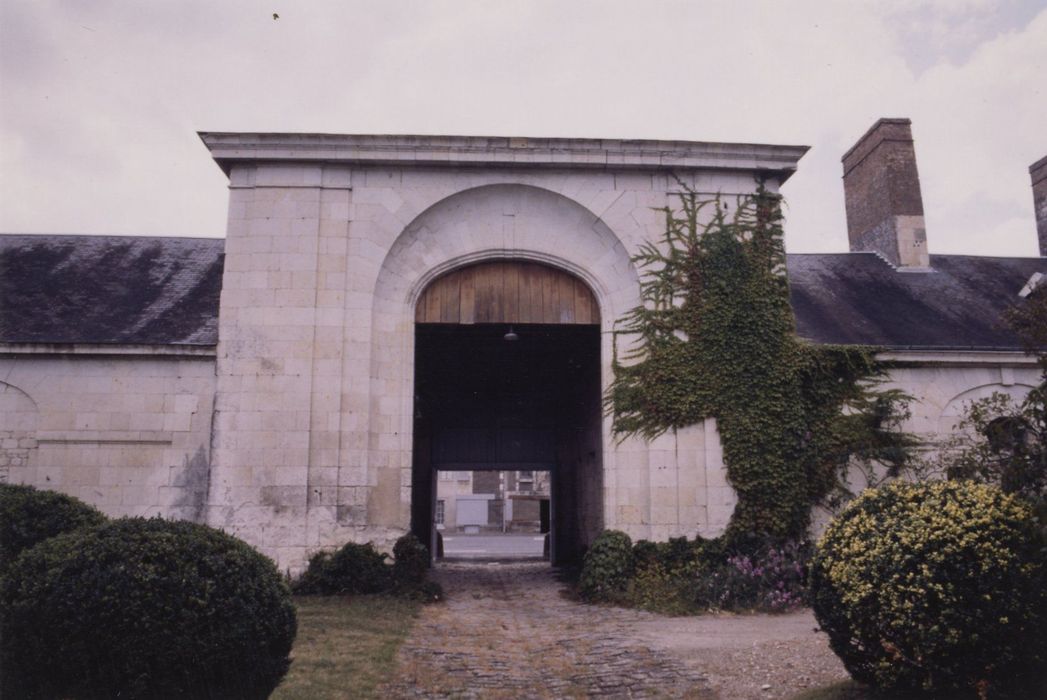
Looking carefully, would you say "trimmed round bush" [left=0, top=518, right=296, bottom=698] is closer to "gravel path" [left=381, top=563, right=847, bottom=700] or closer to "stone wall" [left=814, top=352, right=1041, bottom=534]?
"gravel path" [left=381, top=563, right=847, bottom=700]

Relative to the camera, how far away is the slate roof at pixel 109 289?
1425cm

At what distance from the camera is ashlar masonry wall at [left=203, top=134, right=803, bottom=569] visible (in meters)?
12.3

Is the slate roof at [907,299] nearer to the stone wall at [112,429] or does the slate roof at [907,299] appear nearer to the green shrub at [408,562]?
the green shrub at [408,562]

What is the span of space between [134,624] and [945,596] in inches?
203

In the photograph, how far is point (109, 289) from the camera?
15.7 m

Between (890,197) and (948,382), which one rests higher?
(890,197)

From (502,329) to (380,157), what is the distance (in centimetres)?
384

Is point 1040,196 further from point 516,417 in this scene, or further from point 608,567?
point 608,567

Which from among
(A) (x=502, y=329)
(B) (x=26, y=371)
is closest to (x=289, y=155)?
(A) (x=502, y=329)

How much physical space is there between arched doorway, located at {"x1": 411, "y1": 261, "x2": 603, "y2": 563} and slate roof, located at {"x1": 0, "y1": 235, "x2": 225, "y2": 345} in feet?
13.9

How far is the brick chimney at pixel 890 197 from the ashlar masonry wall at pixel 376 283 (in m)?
7.42

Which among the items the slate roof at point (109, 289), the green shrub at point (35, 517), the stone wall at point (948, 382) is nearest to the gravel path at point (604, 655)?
the green shrub at point (35, 517)

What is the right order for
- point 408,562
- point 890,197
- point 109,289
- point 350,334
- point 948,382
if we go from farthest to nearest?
point 890,197
point 109,289
point 948,382
point 350,334
point 408,562

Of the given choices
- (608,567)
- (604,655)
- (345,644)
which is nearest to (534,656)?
(604,655)
